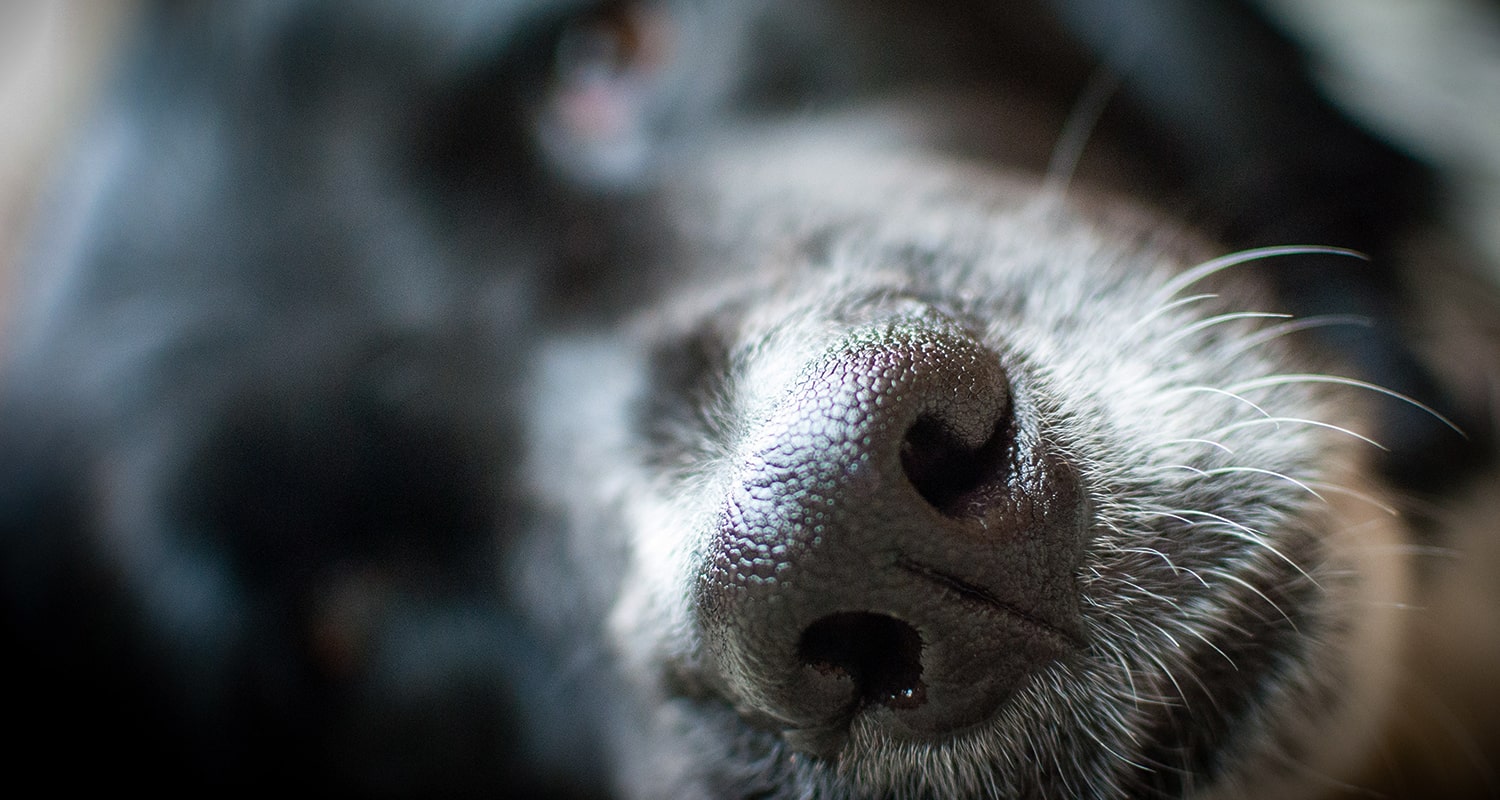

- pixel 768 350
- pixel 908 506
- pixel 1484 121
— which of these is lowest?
pixel 908 506

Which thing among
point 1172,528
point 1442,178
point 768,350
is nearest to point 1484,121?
point 1442,178

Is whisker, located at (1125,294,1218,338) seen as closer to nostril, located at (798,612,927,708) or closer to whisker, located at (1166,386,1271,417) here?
whisker, located at (1166,386,1271,417)

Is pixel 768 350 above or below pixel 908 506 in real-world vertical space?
above

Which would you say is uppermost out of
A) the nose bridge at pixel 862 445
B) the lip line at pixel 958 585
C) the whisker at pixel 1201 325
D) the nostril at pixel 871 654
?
the whisker at pixel 1201 325

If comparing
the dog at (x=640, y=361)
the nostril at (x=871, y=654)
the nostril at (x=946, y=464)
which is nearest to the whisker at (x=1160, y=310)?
the dog at (x=640, y=361)

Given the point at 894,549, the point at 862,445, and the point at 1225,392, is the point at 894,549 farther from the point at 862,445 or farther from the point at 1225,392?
Result: the point at 1225,392

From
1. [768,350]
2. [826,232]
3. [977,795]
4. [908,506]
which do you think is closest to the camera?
[908,506]

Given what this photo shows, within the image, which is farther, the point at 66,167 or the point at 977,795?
the point at 66,167

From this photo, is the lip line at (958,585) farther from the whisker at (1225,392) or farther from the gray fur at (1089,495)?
the whisker at (1225,392)

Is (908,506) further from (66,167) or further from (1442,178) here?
(66,167)

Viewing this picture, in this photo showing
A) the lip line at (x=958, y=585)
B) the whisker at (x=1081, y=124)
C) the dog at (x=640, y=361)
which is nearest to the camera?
the lip line at (x=958, y=585)
